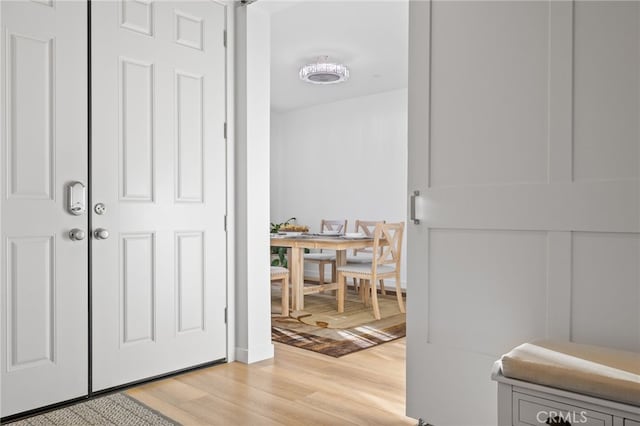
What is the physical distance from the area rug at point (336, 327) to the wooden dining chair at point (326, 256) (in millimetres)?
493

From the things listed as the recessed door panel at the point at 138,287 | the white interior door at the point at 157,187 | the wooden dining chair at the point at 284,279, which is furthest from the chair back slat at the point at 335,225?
the recessed door panel at the point at 138,287

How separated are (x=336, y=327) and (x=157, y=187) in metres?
2.10

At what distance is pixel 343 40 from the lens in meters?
4.52

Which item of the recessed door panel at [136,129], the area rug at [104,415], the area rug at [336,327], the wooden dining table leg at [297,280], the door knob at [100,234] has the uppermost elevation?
the recessed door panel at [136,129]

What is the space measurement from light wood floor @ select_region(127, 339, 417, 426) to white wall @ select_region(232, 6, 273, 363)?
0.81 feet

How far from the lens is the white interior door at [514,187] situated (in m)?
1.71

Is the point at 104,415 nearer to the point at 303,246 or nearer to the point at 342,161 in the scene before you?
the point at 303,246

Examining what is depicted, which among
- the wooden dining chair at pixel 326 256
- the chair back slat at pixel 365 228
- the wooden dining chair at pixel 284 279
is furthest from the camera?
the chair back slat at pixel 365 228

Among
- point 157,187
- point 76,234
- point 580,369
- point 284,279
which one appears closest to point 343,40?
point 284,279

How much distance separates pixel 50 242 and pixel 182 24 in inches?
57.2

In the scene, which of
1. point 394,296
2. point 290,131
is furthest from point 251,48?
point 290,131

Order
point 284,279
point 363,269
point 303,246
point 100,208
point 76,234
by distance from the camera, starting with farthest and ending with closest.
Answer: point 303,246 < point 363,269 < point 284,279 < point 100,208 < point 76,234

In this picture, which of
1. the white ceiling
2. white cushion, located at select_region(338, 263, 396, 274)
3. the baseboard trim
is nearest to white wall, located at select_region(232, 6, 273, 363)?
the baseboard trim

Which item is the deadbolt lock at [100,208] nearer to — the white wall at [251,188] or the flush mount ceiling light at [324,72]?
the white wall at [251,188]
